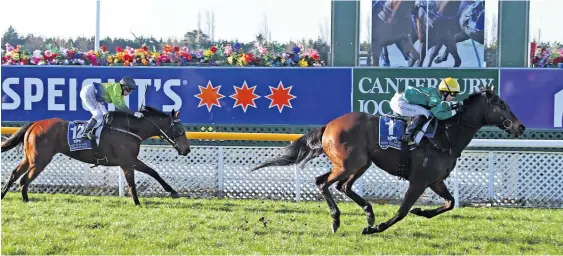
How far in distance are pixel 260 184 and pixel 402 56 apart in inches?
130

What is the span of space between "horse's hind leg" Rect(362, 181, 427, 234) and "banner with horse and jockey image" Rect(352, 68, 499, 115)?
174 inches

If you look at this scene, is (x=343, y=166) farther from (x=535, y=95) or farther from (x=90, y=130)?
(x=535, y=95)

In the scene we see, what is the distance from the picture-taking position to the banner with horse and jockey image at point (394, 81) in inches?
454

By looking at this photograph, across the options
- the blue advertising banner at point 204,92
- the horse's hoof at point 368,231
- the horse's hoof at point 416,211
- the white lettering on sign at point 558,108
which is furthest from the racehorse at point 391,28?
the horse's hoof at point 368,231

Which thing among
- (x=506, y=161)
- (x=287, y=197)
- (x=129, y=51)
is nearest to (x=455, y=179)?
(x=506, y=161)

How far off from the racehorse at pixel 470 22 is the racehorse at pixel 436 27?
0.27 feet

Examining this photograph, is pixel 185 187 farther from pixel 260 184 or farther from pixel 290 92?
pixel 290 92

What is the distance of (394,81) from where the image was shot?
11633 millimetres

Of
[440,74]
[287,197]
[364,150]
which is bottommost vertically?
[287,197]

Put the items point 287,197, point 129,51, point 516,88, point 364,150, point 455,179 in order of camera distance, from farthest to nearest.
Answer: point 129,51
point 516,88
point 287,197
point 455,179
point 364,150

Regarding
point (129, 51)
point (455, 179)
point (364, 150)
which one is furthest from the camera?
point (129, 51)

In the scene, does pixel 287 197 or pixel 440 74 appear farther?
pixel 440 74

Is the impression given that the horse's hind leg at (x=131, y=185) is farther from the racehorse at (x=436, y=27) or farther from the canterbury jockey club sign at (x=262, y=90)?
the racehorse at (x=436, y=27)

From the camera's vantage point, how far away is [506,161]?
1025 centimetres
